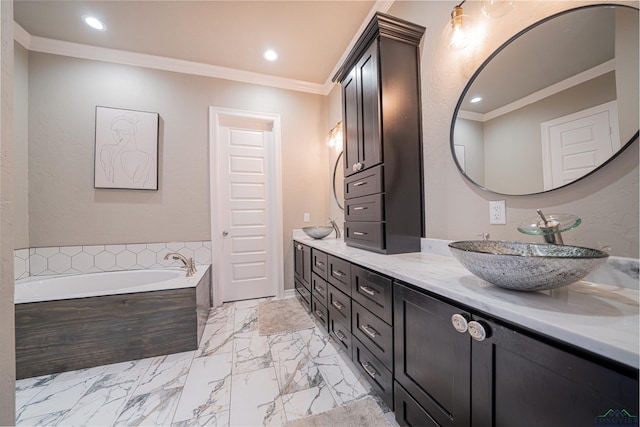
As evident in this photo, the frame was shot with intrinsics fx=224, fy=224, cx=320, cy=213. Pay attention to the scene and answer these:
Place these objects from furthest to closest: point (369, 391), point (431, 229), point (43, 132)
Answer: point (43, 132) < point (431, 229) < point (369, 391)

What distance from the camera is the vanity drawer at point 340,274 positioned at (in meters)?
1.47

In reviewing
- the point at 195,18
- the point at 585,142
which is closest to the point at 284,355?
the point at 585,142

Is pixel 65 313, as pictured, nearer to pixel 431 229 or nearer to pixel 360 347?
pixel 360 347

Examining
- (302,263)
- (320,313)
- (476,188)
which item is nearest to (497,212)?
(476,188)

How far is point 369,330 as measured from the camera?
4.11ft

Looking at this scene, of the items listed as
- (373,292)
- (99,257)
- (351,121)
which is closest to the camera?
(373,292)

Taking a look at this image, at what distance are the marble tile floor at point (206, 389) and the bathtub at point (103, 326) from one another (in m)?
0.08

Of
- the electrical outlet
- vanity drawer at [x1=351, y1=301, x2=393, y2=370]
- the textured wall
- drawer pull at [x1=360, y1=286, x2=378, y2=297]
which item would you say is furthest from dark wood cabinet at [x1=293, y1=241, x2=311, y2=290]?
the electrical outlet

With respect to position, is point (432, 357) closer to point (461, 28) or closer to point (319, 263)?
point (319, 263)

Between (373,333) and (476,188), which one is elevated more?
(476,188)

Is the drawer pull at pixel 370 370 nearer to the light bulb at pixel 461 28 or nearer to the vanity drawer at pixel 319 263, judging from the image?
the vanity drawer at pixel 319 263

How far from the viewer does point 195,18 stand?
6.63 ft

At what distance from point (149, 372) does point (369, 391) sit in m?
1.51

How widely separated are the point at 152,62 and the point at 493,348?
3.70m
